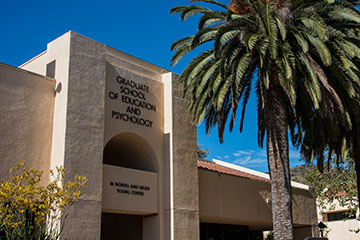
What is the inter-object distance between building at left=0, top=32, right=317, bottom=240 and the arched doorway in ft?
0.13

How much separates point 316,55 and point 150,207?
28.9 ft

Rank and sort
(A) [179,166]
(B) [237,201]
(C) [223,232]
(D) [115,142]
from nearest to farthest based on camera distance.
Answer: (A) [179,166]
(D) [115,142]
(B) [237,201]
(C) [223,232]

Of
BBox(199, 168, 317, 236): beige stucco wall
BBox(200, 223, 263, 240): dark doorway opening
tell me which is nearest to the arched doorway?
BBox(199, 168, 317, 236): beige stucco wall

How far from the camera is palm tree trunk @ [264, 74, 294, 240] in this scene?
16688 millimetres

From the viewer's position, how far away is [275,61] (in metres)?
16.4

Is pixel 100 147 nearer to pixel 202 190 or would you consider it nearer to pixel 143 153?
pixel 143 153

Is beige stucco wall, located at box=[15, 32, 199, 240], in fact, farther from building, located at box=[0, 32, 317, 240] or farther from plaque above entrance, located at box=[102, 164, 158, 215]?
plaque above entrance, located at box=[102, 164, 158, 215]

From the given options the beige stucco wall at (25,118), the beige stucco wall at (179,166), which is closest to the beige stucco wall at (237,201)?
the beige stucco wall at (179,166)

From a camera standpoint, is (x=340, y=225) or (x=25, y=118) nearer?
(x=25, y=118)

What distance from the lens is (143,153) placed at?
1942cm

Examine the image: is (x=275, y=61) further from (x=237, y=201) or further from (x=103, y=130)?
(x=237, y=201)

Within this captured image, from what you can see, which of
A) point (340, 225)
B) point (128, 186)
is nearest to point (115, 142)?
point (128, 186)

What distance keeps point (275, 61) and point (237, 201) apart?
28.4 feet

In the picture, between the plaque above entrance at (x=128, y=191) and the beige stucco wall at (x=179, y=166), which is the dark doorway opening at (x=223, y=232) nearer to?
→ the beige stucco wall at (x=179, y=166)
